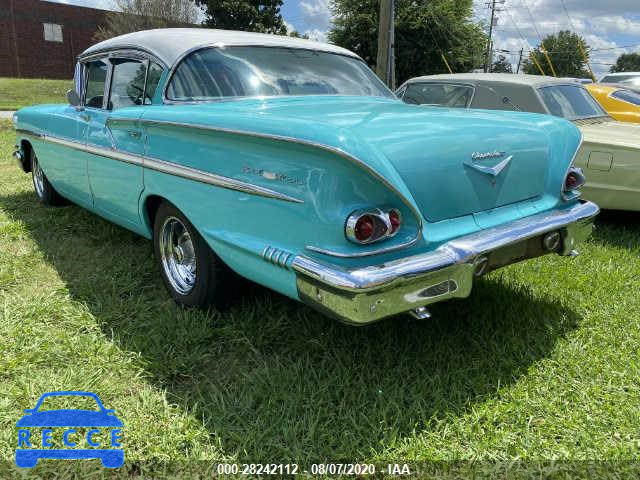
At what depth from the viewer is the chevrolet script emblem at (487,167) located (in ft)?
7.62

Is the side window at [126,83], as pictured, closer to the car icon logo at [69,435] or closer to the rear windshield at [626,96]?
the car icon logo at [69,435]

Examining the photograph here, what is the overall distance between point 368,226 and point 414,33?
92.9ft

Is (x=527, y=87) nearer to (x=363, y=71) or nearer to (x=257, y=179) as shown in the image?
(x=363, y=71)

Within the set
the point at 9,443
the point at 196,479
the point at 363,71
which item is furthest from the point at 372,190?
the point at 363,71

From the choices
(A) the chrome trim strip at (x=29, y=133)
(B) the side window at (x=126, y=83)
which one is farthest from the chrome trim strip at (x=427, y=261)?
(A) the chrome trim strip at (x=29, y=133)

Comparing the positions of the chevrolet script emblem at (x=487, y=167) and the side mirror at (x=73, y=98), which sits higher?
the side mirror at (x=73, y=98)

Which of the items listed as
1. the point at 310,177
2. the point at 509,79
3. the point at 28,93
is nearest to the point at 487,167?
the point at 310,177

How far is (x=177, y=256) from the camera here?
3176mm

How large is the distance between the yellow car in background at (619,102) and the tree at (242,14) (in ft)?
86.0

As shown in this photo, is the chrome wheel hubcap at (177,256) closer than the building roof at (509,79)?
Yes

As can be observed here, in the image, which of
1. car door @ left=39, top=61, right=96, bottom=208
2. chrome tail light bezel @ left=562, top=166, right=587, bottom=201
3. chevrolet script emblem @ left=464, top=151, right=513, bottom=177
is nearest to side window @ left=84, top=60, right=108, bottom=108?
car door @ left=39, top=61, right=96, bottom=208

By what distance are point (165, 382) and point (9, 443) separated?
658mm

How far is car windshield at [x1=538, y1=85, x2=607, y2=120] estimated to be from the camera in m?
5.20

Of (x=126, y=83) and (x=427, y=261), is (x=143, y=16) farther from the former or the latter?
(x=427, y=261)
